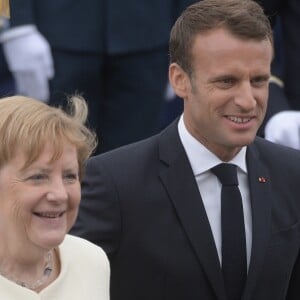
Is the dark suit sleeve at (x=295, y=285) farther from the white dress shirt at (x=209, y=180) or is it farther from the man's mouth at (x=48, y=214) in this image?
the man's mouth at (x=48, y=214)

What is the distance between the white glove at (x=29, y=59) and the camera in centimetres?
615

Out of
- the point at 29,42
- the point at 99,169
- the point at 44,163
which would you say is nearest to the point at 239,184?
the point at 99,169

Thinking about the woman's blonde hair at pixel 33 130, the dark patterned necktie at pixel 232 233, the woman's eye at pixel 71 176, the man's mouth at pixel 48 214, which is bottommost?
the dark patterned necktie at pixel 232 233

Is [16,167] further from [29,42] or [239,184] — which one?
[29,42]

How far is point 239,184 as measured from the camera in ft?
13.4

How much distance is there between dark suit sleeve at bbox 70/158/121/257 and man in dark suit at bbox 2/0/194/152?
7.31 feet

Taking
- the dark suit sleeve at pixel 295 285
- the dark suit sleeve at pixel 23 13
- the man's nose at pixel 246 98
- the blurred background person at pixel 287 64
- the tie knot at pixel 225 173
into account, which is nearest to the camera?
the man's nose at pixel 246 98

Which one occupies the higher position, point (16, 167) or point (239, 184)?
point (16, 167)

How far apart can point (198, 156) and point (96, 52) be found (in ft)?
7.62

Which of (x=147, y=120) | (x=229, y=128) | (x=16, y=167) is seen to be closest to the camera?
(x=16, y=167)

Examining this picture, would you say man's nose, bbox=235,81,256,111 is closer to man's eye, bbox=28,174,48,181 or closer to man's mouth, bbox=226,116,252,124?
man's mouth, bbox=226,116,252,124

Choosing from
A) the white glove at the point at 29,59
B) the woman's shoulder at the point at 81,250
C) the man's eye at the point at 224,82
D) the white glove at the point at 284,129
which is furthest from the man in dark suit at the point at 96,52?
the woman's shoulder at the point at 81,250

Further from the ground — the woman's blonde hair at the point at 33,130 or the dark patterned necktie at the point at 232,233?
the woman's blonde hair at the point at 33,130

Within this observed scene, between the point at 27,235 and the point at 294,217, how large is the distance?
3.76 ft
